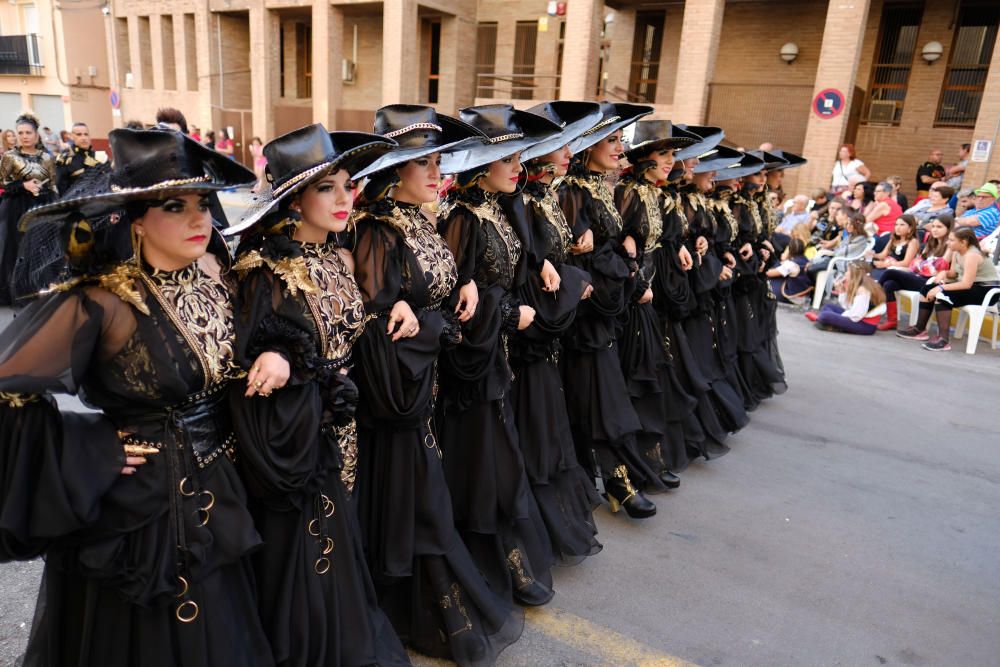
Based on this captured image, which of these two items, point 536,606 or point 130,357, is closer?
point 130,357

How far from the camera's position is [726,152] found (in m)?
5.65

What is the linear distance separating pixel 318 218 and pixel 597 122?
1.94 meters

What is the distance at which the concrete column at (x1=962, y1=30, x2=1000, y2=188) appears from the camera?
40.1 feet

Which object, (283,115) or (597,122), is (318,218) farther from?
(283,115)

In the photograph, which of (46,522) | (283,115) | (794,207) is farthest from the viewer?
(283,115)

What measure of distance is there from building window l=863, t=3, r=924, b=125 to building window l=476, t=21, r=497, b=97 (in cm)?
985

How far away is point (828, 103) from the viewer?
1361 centimetres

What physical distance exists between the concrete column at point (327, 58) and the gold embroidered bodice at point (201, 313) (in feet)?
63.2

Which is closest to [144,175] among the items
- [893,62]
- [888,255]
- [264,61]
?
[888,255]

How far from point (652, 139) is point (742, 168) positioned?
1667 millimetres

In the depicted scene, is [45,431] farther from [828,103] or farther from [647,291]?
[828,103]

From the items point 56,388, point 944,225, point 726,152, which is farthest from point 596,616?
point 944,225

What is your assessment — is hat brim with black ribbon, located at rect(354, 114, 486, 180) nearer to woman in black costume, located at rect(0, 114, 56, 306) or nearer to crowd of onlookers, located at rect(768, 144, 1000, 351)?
crowd of onlookers, located at rect(768, 144, 1000, 351)

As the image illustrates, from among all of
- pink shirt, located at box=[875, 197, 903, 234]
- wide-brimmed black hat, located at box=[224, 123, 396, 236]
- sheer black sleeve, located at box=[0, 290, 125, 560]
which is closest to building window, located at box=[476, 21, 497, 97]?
pink shirt, located at box=[875, 197, 903, 234]
